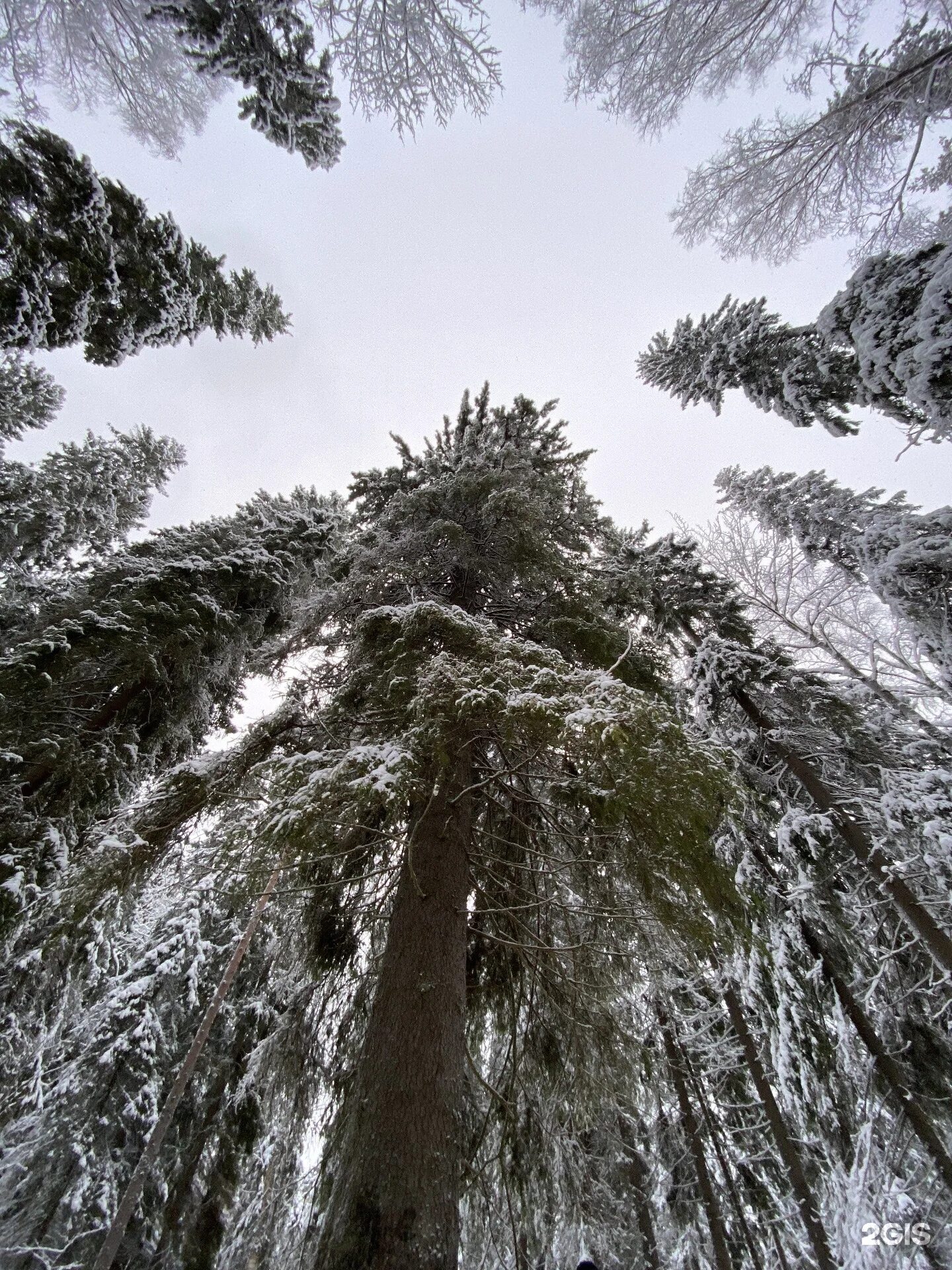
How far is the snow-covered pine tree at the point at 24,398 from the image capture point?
36.8 ft

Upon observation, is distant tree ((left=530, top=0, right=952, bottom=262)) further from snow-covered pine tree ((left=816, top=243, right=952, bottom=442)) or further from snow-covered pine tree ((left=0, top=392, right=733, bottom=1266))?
snow-covered pine tree ((left=0, top=392, right=733, bottom=1266))

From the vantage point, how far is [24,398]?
1156 cm

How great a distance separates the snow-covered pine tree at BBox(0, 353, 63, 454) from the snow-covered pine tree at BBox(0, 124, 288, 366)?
717 centimetres

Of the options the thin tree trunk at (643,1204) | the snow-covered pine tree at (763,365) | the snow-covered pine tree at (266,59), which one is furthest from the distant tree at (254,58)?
the thin tree trunk at (643,1204)

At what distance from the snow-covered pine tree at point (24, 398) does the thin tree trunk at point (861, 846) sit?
51.7ft

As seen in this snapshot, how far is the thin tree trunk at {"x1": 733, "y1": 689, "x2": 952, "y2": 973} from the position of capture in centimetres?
493

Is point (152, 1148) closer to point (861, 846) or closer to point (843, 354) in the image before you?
point (861, 846)

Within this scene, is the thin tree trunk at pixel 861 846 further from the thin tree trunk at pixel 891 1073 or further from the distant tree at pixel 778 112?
the distant tree at pixel 778 112

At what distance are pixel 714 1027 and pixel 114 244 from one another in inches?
558

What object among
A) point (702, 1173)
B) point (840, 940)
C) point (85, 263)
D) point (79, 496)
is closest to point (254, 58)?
point (85, 263)

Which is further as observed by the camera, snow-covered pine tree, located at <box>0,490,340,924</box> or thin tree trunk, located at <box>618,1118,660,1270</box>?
thin tree trunk, located at <box>618,1118,660,1270</box>

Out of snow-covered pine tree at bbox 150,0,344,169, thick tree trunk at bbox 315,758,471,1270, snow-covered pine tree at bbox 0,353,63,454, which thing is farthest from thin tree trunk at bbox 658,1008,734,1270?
snow-covered pine tree at bbox 0,353,63,454

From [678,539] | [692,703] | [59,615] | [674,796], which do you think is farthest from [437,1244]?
[678,539]

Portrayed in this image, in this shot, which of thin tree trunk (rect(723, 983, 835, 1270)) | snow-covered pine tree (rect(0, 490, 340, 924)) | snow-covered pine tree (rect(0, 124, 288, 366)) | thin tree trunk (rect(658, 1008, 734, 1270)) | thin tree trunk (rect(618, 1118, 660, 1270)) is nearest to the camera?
snow-covered pine tree (rect(0, 490, 340, 924))
